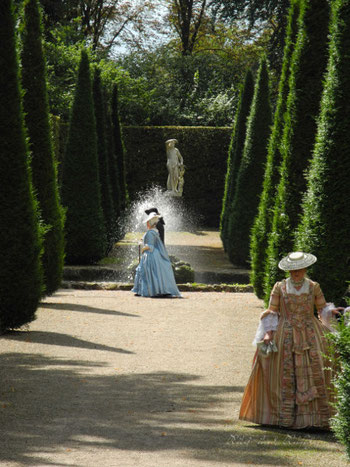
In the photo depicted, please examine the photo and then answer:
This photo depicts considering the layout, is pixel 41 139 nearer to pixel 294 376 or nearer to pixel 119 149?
pixel 294 376

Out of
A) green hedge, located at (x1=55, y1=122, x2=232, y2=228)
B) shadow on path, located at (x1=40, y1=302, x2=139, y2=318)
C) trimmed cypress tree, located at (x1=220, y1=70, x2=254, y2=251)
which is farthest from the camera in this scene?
green hedge, located at (x1=55, y1=122, x2=232, y2=228)

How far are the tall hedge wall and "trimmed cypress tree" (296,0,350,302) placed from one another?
870 inches

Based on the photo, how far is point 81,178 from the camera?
18328 mm

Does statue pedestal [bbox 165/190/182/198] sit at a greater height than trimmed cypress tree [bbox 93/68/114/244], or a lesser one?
lesser

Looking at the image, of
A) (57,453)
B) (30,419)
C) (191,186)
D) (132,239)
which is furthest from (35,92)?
(191,186)

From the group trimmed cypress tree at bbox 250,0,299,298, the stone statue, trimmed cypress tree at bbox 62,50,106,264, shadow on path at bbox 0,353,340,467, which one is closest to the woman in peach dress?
shadow on path at bbox 0,353,340,467

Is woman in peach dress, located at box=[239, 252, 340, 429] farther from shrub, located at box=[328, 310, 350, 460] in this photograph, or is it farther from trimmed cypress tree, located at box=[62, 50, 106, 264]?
trimmed cypress tree, located at box=[62, 50, 106, 264]

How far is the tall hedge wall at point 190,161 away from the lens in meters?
30.0

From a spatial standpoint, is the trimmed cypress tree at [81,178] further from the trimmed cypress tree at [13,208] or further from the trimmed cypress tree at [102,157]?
the trimmed cypress tree at [13,208]

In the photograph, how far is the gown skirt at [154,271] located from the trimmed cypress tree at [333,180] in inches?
221

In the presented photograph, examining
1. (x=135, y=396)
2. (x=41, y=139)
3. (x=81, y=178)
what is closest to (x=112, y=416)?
(x=135, y=396)

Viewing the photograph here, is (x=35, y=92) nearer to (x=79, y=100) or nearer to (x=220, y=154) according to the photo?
(x=79, y=100)

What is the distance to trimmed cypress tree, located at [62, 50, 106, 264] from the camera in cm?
1827

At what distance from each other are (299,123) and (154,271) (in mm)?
4537
